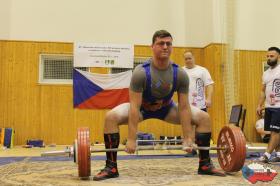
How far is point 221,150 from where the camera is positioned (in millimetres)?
3186

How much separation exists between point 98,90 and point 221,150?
450cm

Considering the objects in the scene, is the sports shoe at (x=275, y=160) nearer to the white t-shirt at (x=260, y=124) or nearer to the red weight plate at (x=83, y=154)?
the red weight plate at (x=83, y=154)

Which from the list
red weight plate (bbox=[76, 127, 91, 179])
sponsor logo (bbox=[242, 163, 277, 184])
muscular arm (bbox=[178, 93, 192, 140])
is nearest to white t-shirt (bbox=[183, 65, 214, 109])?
muscular arm (bbox=[178, 93, 192, 140])

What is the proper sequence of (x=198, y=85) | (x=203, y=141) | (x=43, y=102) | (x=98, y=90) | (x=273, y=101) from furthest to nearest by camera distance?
(x=98, y=90) → (x=43, y=102) → (x=198, y=85) → (x=273, y=101) → (x=203, y=141)

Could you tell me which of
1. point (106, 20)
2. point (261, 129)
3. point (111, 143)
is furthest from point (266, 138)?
point (111, 143)

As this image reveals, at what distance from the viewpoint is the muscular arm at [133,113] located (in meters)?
2.74

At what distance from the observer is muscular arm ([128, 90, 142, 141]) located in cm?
274

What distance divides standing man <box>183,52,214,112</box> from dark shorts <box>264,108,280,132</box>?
691mm

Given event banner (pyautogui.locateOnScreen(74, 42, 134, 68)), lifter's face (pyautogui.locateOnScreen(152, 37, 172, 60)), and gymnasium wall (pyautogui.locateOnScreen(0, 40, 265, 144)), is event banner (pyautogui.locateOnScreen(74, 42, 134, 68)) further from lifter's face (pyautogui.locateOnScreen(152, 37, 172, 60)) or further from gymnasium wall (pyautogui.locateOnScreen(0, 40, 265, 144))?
lifter's face (pyautogui.locateOnScreen(152, 37, 172, 60))

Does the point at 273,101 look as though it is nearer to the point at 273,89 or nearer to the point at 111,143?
the point at 273,89

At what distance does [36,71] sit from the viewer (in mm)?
7297

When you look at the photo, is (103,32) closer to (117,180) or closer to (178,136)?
(178,136)

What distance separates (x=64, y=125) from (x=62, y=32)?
1.79 metres

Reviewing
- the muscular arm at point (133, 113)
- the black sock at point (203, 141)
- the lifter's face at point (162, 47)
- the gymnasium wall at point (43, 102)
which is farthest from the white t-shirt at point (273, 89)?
the gymnasium wall at point (43, 102)
